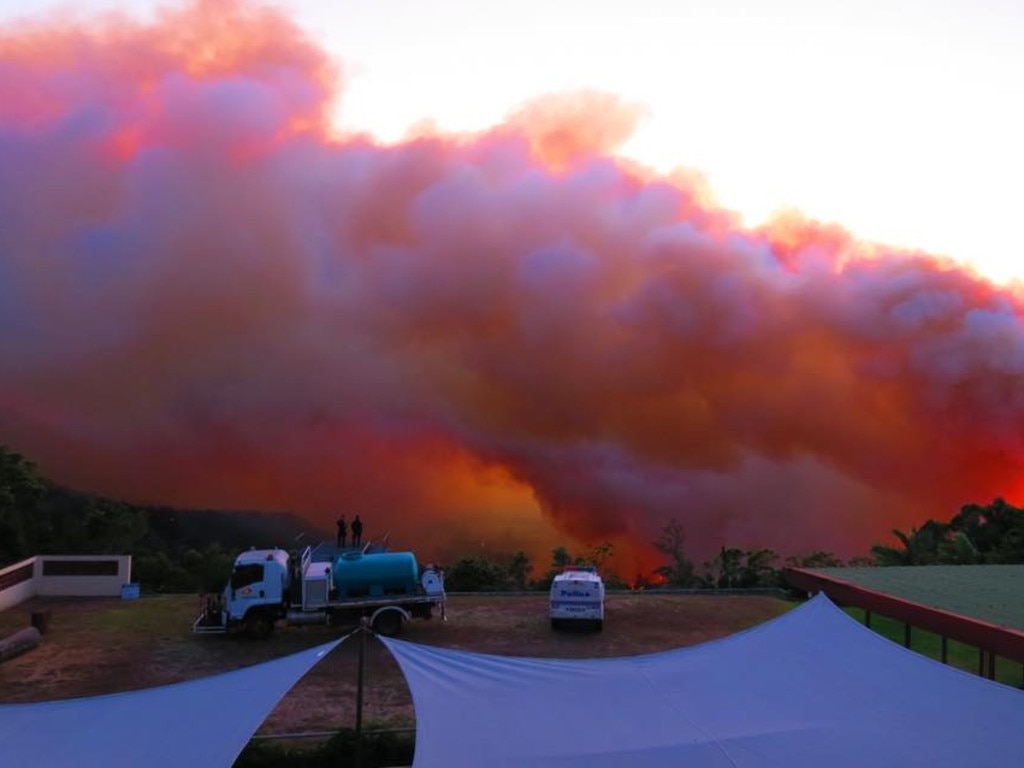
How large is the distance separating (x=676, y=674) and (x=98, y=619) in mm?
21713

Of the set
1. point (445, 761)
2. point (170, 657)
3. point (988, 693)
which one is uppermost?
point (988, 693)

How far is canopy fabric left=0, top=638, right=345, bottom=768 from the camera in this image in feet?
26.9

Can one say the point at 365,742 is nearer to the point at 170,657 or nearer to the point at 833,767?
the point at 833,767

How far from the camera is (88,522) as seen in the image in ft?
127

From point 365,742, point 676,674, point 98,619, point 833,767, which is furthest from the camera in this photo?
point 98,619

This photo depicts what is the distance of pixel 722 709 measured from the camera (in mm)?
9258

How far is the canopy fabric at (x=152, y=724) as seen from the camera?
26.9 ft

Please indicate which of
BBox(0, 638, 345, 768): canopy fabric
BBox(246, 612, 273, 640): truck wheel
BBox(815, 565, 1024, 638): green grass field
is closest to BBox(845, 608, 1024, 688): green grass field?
BBox(815, 565, 1024, 638): green grass field

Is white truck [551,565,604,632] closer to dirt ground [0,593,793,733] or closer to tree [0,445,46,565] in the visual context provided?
dirt ground [0,593,793,733]

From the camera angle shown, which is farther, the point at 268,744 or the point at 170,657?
the point at 170,657

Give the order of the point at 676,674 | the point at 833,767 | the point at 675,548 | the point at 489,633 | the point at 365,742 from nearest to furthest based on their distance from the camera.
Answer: the point at 833,767 → the point at 676,674 → the point at 365,742 → the point at 489,633 → the point at 675,548

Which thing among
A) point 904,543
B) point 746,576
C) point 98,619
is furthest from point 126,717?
point 904,543

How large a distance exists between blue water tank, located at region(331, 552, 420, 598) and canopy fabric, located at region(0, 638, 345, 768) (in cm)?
1363

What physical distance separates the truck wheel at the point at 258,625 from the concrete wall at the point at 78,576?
10.2 m
